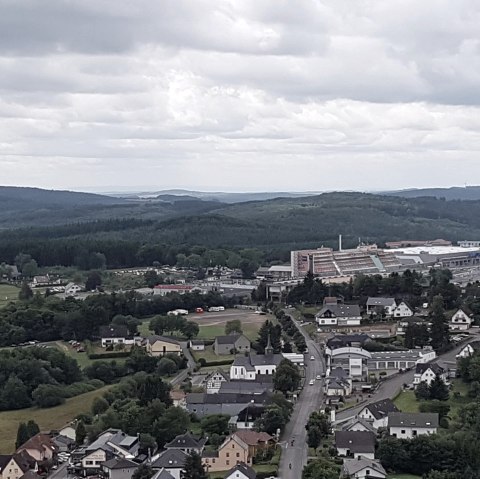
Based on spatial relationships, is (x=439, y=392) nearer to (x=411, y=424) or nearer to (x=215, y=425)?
(x=411, y=424)

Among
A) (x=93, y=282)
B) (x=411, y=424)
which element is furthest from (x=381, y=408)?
(x=93, y=282)

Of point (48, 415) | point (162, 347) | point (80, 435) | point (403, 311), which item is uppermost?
point (403, 311)

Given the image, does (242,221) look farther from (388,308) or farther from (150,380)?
(150,380)

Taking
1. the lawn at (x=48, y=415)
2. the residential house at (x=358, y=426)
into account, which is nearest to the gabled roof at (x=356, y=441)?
the residential house at (x=358, y=426)

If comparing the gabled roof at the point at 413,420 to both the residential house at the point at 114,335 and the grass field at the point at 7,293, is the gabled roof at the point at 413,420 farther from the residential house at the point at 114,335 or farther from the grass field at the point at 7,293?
the grass field at the point at 7,293

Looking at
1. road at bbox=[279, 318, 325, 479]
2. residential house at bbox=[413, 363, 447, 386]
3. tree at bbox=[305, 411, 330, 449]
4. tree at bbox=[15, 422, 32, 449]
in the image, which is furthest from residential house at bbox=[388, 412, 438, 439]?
tree at bbox=[15, 422, 32, 449]

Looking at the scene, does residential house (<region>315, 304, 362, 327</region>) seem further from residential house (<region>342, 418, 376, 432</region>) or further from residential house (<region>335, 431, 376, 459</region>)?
residential house (<region>335, 431, 376, 459</region>)
